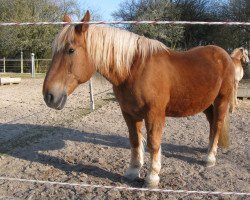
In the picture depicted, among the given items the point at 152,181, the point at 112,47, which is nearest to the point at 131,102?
the point at 112,47

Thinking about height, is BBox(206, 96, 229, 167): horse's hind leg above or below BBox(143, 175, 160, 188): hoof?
above

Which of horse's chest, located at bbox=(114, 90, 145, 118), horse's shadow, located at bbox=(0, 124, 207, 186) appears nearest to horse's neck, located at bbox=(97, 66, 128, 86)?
horse's chest, located at bbox=(114, 90, 145, 118)

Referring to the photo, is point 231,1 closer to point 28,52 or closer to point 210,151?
point 28,52

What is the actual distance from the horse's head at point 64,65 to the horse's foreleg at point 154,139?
38.6 inches

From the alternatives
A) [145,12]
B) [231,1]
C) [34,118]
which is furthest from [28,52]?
[34,118]

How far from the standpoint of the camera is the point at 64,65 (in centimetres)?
350

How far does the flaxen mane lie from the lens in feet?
12.0

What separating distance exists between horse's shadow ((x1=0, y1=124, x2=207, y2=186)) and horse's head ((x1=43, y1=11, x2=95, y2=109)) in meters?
1.49

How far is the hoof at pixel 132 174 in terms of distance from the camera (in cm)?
441

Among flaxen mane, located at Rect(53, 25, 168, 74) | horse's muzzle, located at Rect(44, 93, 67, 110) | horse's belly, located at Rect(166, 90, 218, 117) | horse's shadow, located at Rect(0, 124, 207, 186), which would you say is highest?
flaxen mane, located at Rect(53, 25, 168, 74)

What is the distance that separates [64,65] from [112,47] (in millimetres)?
579

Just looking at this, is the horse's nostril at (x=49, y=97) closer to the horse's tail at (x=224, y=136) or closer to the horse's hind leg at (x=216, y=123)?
the horse's hind leg at (x=216, y=123)

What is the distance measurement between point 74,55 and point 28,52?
94.1 feet

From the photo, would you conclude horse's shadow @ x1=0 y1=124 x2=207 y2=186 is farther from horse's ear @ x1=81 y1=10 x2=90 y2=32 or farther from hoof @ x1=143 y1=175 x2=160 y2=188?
horse's ear @ x1=81 y1=10 x2=90 y2=32
